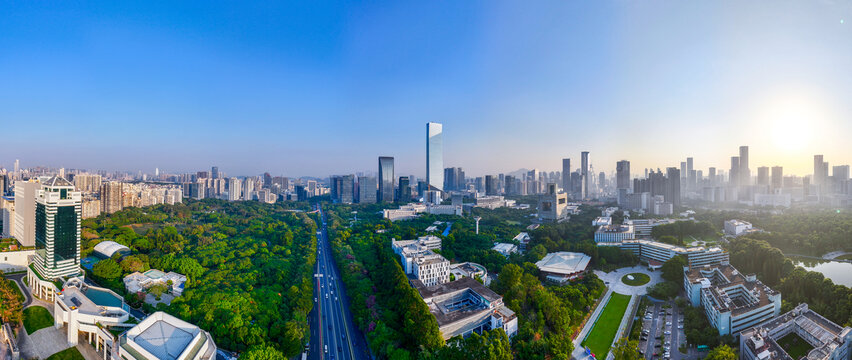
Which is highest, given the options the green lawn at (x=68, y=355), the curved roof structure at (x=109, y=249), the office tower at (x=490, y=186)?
the office tower at (x=490, y=186)

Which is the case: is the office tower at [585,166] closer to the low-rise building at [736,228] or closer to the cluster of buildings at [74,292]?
the low-rise building at [736,228]

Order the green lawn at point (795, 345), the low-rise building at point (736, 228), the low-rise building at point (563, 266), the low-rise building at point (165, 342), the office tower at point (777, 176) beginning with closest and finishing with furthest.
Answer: the low-rise building at point (165, 342) < the green lawn at point (795, 345) < the low-rise building at point (563, 266) < the low-rise building at point (736, 228) < the office tower at point (777, 176)

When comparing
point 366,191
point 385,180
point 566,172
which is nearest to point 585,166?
point 566,172

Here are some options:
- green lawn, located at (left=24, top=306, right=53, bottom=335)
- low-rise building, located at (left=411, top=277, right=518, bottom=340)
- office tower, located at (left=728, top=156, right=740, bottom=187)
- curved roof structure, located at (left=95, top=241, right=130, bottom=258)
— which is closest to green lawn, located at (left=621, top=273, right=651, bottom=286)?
low-rise building, located at (left=411, top=277, right=518, bottom=340)

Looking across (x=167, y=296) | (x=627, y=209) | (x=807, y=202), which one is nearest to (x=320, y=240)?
(x=167, y=296)

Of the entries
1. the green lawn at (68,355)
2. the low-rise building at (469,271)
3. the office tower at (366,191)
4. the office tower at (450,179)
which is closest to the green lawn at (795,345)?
the low-rise building at (469,271)

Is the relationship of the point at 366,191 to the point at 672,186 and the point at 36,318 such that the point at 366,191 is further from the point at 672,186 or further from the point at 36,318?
the point at 36,318

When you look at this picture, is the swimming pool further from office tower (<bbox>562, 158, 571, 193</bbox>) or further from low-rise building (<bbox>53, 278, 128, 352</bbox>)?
office tower (<bbox>562, 158, 571, 193</bbox>)

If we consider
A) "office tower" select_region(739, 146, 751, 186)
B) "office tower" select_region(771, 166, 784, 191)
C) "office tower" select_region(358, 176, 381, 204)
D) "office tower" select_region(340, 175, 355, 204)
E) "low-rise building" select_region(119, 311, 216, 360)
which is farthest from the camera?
"office tower" select_region(358, 176, 381, 204)
